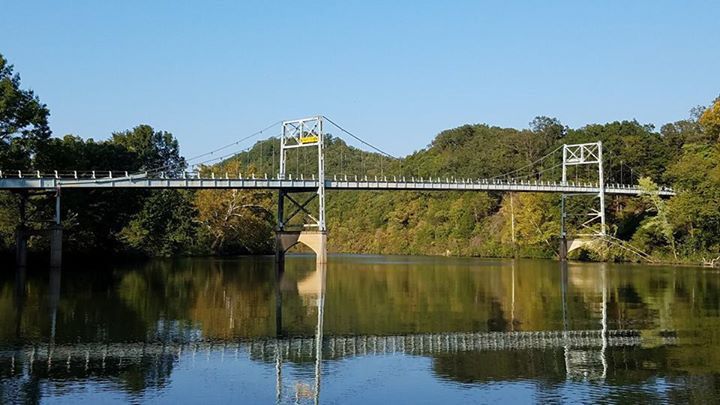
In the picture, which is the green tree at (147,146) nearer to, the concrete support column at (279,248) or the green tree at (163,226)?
the green tree at (163,226)

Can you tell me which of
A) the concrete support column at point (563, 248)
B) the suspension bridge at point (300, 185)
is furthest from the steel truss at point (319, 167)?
the concrete support column at point (563, 248)

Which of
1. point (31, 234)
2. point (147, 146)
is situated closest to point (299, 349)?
point (31, 234)

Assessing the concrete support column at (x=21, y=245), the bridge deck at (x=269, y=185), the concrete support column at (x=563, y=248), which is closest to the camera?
the concrete support column at (x=21, y=245)

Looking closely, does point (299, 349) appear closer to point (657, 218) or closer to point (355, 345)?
point (355, 345)

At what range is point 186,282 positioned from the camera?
53875mm

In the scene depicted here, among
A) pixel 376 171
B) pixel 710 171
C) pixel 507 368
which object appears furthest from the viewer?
pixel 376 171

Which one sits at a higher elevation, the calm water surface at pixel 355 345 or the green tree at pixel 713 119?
the green tree at pixel 713 119

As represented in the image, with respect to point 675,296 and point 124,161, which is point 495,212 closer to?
point 124,161

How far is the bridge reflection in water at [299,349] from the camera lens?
21.0 m

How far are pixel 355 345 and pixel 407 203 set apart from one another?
4438 inches

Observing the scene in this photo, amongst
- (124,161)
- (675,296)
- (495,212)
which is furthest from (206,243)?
(675,296)

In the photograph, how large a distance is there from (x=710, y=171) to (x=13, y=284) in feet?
205

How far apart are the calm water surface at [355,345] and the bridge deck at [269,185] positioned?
19281 mm

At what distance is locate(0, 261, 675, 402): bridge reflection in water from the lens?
2102cm
